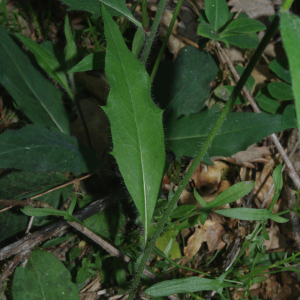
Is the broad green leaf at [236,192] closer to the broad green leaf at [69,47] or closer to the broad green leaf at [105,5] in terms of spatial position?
the broad green leaf at [105,5]

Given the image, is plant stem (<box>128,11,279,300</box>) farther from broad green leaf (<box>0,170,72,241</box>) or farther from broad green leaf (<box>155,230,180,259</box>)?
broad green leaf (<box>0,170,72,241</box>)

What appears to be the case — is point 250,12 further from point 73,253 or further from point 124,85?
point 73,253

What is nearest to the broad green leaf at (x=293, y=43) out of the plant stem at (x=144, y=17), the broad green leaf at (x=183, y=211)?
the broad green leaf at (x=183, y=211)

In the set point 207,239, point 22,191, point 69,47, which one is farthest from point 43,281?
point 69,47

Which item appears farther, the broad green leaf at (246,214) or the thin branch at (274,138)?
the thin branch at (274,138)

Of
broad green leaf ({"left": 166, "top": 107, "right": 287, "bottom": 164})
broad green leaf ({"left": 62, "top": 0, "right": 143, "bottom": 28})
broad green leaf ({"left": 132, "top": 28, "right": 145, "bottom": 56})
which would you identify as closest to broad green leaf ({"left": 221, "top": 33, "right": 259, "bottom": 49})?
broad green leaf ({"left": 166, "top": 107, "right": 287, "bottom": 164})

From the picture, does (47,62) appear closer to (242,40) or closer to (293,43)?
(242,40)
